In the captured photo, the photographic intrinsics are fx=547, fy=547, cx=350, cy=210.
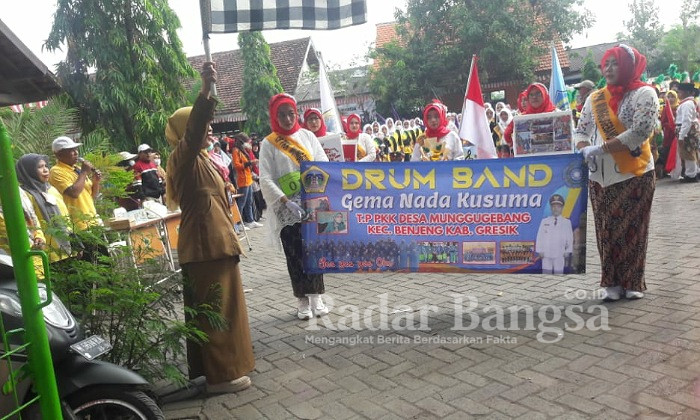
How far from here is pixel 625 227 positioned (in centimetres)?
458

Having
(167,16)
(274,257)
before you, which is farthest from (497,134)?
(167,16)

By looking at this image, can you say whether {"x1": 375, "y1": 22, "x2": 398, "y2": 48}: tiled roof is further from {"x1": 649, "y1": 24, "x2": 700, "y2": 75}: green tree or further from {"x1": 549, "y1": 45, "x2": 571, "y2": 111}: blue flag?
{"x1": 549, "y1": 45, "x2": 571, "y2": 111}: blue flag

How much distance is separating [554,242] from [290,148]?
2.36 meters

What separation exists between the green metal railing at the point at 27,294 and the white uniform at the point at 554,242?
358 centimetres

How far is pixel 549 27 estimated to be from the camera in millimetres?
28141

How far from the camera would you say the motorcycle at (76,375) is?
7.75 feet

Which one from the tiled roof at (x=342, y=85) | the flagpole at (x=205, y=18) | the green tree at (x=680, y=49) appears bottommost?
the flagpole at (x=205, y=18)

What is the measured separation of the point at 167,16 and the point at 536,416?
13.2 meters

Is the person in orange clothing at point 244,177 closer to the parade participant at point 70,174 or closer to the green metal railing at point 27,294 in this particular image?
the parade participant at point 70,174

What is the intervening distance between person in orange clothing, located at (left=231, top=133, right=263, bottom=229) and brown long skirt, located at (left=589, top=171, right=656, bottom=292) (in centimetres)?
791

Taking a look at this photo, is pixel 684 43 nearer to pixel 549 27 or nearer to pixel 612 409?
pixel 549 27

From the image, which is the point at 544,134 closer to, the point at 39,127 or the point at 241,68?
the point at 39,127

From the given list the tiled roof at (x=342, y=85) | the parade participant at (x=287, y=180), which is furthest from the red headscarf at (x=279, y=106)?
the tiled roof at (x=342, y=85)

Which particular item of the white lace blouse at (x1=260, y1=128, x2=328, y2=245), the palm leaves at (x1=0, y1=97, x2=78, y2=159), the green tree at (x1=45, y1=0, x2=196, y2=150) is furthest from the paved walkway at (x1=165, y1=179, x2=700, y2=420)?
the green tree at (x1=45, y1=0, x2=196, y2=150)
